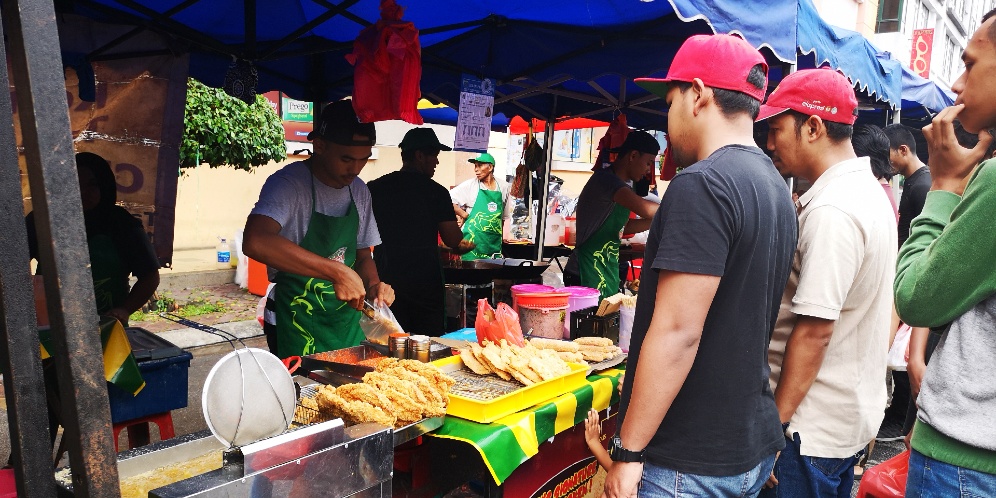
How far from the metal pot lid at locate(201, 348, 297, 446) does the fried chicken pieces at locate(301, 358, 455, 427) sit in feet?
0.99

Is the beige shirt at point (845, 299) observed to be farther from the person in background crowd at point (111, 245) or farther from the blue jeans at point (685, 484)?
the person in background crowd at point (111, 245)

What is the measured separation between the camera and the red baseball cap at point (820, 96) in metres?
2.27

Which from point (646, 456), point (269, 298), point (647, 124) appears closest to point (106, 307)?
point (269, 298)

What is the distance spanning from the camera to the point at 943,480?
5.22 ft

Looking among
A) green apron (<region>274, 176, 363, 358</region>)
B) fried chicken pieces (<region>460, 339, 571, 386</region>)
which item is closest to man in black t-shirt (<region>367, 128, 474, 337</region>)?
green apron (<region>274, 176, 363, 358</region>)

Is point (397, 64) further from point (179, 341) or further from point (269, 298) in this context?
point (179, 341)

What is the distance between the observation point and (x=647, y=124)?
343 inches

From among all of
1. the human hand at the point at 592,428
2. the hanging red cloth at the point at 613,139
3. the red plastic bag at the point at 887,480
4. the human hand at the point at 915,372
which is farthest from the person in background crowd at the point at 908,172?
the human hand at the point at 592,428

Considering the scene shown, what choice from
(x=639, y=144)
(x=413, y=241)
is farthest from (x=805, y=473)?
(x=639, y=144)

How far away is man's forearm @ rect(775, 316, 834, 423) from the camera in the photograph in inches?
84.7

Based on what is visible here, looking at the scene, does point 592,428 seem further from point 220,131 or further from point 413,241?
point 220,131

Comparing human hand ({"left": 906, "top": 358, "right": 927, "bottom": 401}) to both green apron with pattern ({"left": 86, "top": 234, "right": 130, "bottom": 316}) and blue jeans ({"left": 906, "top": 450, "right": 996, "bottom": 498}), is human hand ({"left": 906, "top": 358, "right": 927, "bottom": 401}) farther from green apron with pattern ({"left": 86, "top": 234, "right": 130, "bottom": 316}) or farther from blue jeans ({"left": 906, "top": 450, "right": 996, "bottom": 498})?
green apron with pattern ({"left": 86, "top": 234, "right": 130, "bottom": 316})

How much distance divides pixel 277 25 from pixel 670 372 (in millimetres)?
4502

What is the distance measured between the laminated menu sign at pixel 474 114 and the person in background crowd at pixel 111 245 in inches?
91.2
